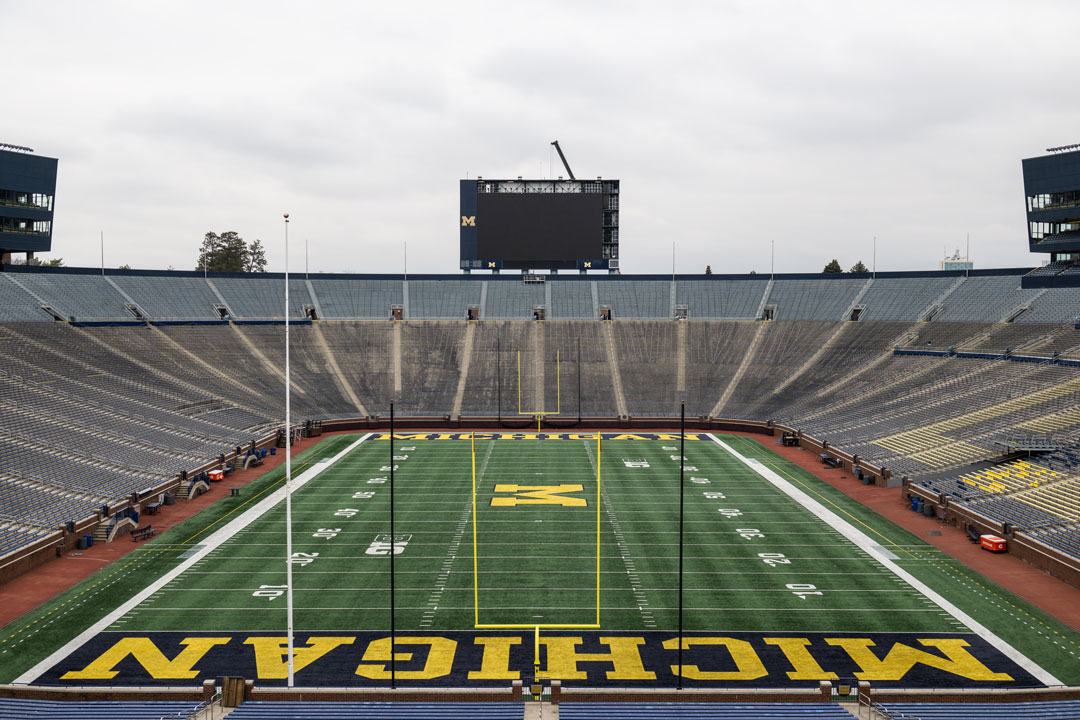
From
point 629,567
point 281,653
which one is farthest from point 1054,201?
point 281,653

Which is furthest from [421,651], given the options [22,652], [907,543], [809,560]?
[907,543]

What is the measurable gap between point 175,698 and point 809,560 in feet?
62.9

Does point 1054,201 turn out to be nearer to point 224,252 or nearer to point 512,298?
point 512,298

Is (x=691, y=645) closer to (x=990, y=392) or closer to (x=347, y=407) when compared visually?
(x=990, y=392)

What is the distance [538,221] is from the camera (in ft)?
203

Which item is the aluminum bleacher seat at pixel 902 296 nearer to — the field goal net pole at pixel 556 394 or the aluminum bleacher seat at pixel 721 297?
the aluminum bleacher seat at pixel 721 297

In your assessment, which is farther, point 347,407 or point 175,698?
point 347,407

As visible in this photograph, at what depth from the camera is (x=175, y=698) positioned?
51.1 feet

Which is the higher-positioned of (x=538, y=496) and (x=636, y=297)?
(x=636, y=297)

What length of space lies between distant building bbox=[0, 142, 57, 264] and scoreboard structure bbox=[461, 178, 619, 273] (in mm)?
29355

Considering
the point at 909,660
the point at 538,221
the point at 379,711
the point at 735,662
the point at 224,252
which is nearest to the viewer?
the point at 379,711

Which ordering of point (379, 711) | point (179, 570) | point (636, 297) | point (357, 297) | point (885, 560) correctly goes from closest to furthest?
point (379, 711) < point (179, 570) < point (885, 560) < point (357, 297) < point (636, 297)

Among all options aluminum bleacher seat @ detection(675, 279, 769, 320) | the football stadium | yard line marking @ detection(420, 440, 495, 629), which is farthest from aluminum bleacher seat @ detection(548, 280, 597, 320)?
yard line marking @ detection(420, 440, 495, 629)

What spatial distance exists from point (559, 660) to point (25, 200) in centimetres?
5286
